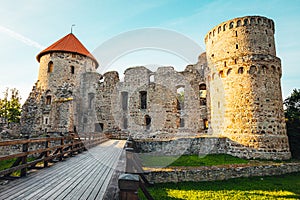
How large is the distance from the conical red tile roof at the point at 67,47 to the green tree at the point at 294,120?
19.8m

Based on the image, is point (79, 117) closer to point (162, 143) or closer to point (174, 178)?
point (162, 143)

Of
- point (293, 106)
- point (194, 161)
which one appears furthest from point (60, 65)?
point (293, 106)

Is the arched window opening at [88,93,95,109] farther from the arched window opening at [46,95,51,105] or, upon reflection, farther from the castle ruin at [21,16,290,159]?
the arched window opening at [46,95,51,105]

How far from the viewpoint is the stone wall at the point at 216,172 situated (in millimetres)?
7516

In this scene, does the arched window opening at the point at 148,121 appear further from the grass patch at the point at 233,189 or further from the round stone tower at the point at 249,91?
the grass patch at the point at 233,189

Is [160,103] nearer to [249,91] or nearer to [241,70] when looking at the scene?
[241,70]

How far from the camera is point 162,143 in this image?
11.6 m

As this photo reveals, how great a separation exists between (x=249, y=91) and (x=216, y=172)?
6013 mm

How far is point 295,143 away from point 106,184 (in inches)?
542

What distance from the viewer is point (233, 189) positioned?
7.23 meters

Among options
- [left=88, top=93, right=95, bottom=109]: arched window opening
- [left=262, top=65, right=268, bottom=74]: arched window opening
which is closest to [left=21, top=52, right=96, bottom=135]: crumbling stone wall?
[left=88, top=93, right=95, bottom=109]: arched window opening

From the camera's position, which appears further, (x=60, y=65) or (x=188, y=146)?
(x=60, y=65)

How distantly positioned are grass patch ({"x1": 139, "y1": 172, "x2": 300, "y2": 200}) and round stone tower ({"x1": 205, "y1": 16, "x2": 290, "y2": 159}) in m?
2.85

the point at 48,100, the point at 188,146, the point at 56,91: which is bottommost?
the point at 188,146
